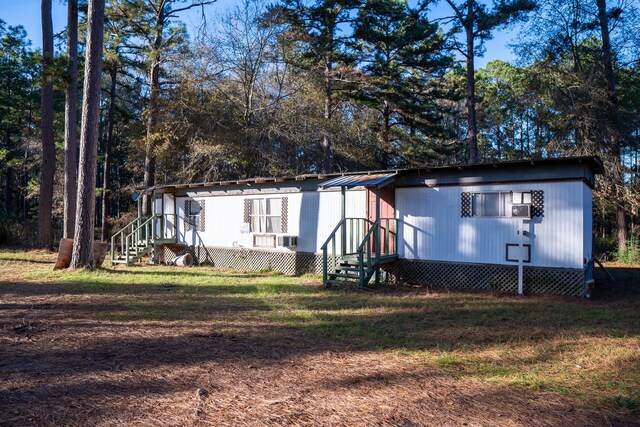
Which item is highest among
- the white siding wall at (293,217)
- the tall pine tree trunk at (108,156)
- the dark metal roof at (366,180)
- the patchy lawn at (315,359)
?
the tall pine tree trunk at (108,156)

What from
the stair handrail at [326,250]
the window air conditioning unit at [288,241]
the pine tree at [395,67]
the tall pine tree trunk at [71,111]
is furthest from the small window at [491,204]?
the tall pine tree trunk at [71,111]

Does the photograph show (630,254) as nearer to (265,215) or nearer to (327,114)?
(327,114)

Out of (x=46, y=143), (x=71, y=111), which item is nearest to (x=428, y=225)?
(x=71, y=111)

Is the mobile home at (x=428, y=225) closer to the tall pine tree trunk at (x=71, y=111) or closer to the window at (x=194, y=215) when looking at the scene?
the window at (x=194, y=215)

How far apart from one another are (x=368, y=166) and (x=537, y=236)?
1193cm

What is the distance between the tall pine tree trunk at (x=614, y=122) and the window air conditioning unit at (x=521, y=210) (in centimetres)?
836

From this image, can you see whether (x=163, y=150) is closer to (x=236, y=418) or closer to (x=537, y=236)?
(x=537, y=236)

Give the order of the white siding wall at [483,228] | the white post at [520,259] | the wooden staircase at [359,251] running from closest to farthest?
the white siding wall at [483,228] < the white post at [520,259] < the wooden staircase at [359,251]

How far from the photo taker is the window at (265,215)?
→ 13766 mm

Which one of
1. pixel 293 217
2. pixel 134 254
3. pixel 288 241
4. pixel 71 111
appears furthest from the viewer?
pixel 71 111

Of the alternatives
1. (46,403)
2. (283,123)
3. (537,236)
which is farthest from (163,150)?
(46,403)

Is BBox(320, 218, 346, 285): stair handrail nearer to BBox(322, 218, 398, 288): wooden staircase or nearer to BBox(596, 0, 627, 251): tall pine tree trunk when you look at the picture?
BBox(322, 218, 398, 288): wooden staircase

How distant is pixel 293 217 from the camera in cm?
1334

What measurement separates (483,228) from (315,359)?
6.32m
